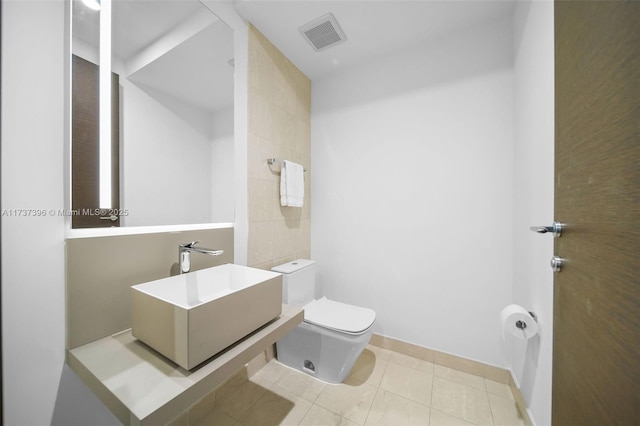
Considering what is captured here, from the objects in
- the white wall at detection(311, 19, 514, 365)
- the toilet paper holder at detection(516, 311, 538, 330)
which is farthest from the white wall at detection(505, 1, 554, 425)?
the white wall at detection(311, 19, 514, 365)

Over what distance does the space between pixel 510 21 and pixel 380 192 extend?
1.34m

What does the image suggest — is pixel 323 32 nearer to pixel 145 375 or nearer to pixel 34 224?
pixel 34 224

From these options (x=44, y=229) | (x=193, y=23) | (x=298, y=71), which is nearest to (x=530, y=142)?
(x=298, y=71)

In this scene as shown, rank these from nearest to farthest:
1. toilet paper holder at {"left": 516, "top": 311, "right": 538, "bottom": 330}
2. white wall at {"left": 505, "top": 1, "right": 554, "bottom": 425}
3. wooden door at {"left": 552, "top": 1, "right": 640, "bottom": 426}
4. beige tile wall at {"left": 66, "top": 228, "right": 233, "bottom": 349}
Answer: wooden door at {"left": 552, "top": 1, "right": 640, "bottom": 426}, beige tile wall at {"left": 66, "top": 228, "right": 233, "bottom": 349}, white wall at {"left": 505, "top": 1, "right": 554, "bottom": 425}, toilet paper holder at {"left": 516, "top": 311, "right": 538, "bottom": 330}

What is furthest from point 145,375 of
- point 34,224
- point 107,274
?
point 34,224

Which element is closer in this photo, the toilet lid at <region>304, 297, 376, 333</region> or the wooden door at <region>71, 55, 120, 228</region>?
the wooden door at <region>71, 55, 120, 228</region>

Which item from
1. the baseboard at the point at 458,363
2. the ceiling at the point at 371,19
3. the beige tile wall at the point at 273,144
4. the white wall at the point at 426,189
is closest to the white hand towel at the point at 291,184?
the beige tile wall at the point at 273,144

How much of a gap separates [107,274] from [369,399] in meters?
1.49

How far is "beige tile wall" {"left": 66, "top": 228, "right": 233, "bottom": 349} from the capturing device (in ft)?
2.61

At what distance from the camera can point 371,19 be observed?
1.49 meters

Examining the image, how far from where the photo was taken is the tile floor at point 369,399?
120cm

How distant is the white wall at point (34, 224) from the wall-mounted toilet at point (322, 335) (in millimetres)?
1047

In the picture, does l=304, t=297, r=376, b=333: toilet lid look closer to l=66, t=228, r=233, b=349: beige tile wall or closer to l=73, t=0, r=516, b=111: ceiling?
l=66, t=228, r=233, b=349: beige tile wall

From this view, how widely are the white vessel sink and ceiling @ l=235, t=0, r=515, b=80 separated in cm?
163
